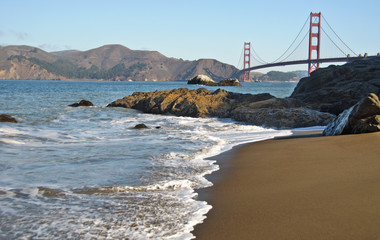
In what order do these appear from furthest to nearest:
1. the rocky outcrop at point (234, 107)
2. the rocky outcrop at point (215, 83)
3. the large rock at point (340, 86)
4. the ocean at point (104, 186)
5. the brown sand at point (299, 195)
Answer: the rocky outcrop at point (215, 83) < the large rock at point (340, 86) < the rocky outcrop at point (234, 107) < the ocean at point (104, 186) < the brown sand at point (299, 195)

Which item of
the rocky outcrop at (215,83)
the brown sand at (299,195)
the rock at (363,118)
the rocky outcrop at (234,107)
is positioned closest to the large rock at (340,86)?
the rocky outcrop at (234,107)

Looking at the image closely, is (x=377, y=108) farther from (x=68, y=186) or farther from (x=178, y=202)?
(x=68, y=186)

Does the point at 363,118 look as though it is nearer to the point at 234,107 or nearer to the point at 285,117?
the point at 285,117

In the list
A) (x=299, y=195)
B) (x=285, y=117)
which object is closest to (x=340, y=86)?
(x=285, y=117)

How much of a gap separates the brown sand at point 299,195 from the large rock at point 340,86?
15.3 feet

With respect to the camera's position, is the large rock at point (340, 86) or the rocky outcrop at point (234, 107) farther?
the large rock at point (340, 86)

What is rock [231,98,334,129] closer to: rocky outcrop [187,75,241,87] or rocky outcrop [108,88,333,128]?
rocky outcrop [108,88,333,128]

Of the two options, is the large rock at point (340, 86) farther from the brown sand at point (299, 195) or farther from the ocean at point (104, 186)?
the brown sand at point (299, 195)

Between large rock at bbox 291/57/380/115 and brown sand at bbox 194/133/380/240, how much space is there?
4658 millimetres

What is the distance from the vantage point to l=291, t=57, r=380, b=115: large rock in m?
8.11

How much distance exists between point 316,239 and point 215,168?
1.79 meters

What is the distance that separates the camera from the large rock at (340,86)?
8.11 metres

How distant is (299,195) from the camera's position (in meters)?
2.23

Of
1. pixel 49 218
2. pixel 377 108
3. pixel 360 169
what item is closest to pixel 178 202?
pixel 49 218
